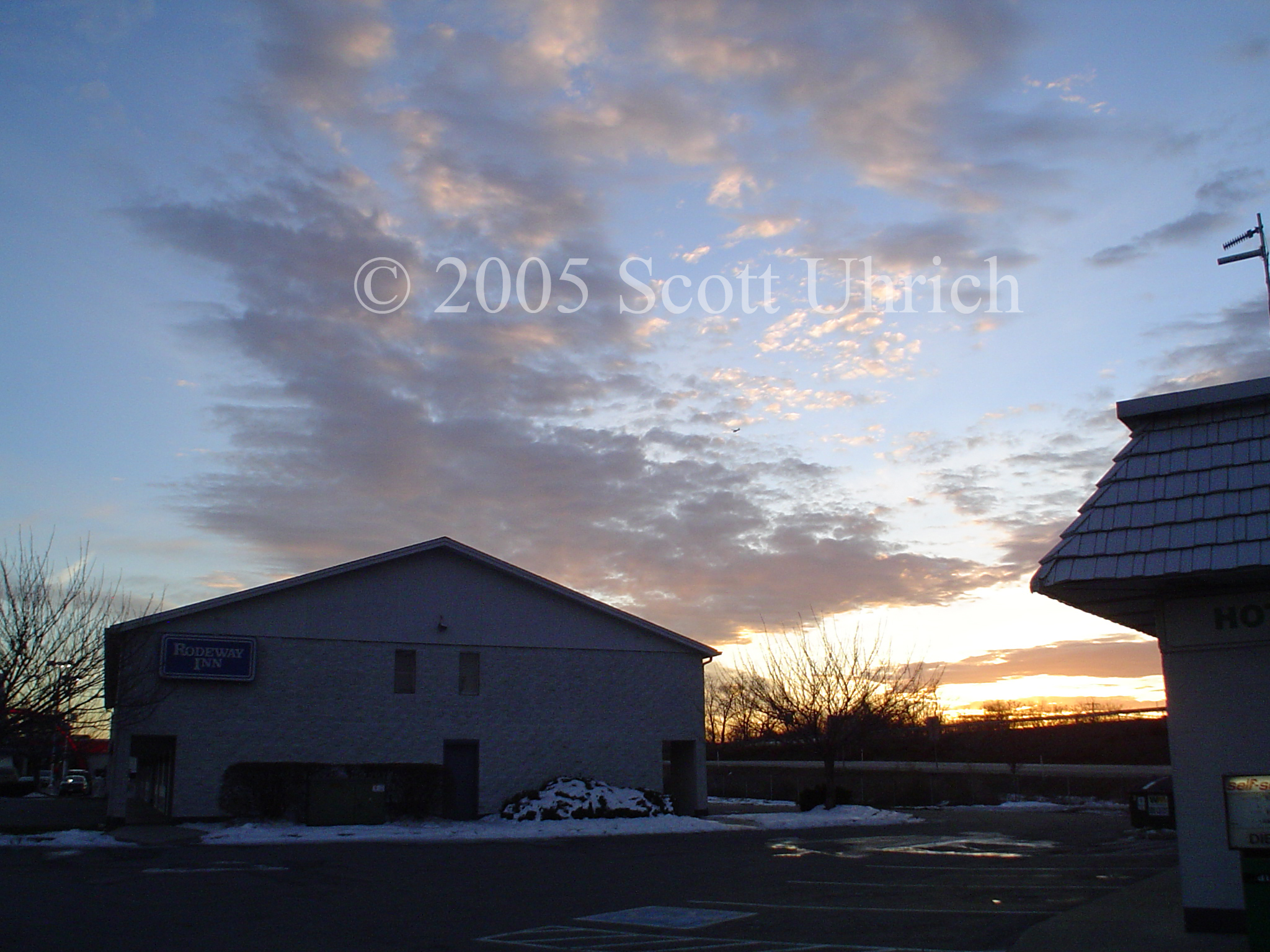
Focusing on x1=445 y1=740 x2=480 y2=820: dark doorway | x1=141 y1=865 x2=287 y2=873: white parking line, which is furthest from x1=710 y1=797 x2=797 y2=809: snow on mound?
x1=141 y1=865 x2=287 y2=873: white parking line

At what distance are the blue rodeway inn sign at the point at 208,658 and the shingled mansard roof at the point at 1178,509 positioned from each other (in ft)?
71.8

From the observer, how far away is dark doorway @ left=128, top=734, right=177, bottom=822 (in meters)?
27.3

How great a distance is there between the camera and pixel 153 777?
127 ft

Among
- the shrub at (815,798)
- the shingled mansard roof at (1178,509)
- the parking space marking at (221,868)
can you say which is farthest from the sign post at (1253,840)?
the shrub at (815,798)

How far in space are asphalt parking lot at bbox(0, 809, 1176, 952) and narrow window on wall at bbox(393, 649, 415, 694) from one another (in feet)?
23.6

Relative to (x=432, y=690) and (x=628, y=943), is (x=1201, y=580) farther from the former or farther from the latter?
(x=432, y=690)

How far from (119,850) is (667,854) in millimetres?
10453

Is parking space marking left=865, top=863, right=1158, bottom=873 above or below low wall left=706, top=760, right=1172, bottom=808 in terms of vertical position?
above

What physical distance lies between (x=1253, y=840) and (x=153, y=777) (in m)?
38.5

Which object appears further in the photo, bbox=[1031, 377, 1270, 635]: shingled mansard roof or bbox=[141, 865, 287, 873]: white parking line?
bbox=[141, 865, 287, 873]: white parking line

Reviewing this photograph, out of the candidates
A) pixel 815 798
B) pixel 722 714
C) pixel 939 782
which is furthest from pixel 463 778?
pixel 722 714

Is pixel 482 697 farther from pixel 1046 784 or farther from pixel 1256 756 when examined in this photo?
pixel 1046 784

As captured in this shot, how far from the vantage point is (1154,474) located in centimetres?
1030

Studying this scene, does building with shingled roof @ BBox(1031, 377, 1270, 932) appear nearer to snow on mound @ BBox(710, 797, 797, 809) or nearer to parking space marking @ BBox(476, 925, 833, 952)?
parking space marking @ BBox(476, 925, 833, 952)
